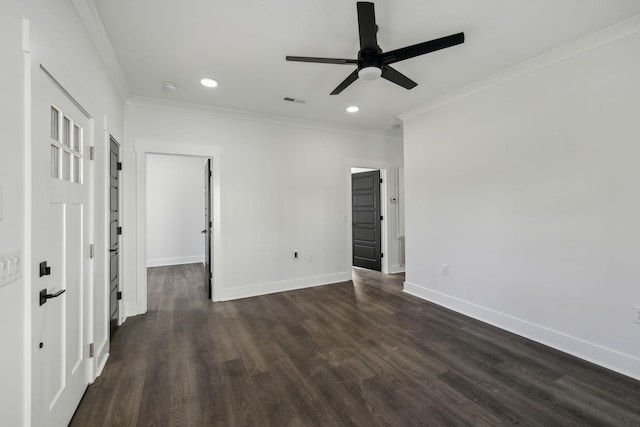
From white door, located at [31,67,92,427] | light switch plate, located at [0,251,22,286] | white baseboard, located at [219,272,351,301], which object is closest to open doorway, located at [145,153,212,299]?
white baseboard, located at [219,272,351,301]

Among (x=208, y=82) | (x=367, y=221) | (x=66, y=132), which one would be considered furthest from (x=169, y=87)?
(x=367, y=221)

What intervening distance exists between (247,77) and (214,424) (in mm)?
3033

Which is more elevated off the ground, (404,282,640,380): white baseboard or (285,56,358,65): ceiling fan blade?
(285,56,358,65): ceiling fan blade

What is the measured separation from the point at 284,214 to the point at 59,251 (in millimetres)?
2968

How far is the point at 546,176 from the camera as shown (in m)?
2.63

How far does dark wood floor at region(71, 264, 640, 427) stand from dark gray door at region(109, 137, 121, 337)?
221mm

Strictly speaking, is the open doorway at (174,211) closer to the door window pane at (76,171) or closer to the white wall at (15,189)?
the door window pane at (76,171)

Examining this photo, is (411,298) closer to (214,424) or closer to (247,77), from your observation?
(214,424)

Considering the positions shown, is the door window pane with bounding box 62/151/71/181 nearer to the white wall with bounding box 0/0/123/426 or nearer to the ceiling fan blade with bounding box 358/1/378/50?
the white wall with bounding box 0/0/123/426

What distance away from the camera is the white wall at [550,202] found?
7.22ft

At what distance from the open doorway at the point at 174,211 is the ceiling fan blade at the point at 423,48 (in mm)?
5227

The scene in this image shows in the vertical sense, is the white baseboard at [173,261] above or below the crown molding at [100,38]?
below

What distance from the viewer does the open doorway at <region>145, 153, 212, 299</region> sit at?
6.38 meters

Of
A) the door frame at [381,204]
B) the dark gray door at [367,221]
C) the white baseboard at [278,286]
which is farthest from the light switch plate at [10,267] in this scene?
the dark gray door at [367,221]
